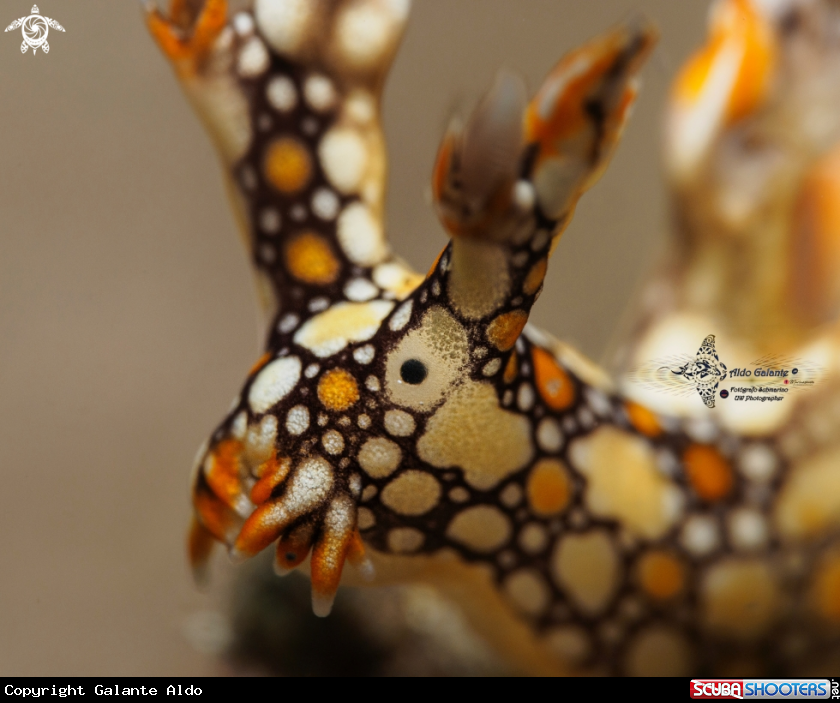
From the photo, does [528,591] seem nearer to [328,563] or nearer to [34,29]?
[328,563]

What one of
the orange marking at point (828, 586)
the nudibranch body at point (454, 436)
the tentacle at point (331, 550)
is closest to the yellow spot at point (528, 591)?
the nudibranch body at point (454, 436)

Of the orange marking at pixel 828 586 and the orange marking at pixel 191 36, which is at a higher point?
the orange marking at pixel 191 36

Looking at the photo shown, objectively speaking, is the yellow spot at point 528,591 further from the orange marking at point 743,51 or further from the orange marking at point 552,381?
the orange marking at point 743,51

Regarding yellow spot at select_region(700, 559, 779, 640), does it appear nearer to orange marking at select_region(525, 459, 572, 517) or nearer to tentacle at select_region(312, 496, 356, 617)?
orange marking at select_region(525, 459, 572, 517)

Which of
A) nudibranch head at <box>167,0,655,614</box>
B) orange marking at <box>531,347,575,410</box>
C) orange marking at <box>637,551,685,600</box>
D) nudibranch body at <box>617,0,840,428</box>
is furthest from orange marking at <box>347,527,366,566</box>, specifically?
nudibranch body at <box>617,0,840,428</box>

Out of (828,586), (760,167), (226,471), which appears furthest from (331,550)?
(760,167)

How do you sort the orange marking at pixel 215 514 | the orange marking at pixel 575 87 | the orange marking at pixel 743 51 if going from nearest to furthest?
the orange marking at pixel 575 87, the orange marking at pixel 215 514, the orange marking at pixel 743 51
